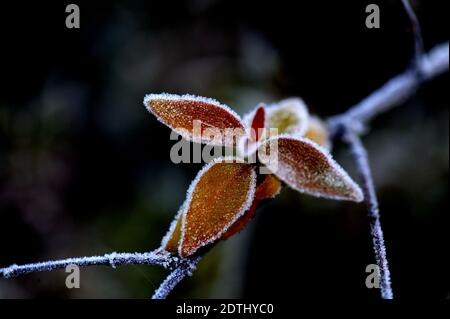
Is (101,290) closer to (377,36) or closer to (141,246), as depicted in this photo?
(141,246)

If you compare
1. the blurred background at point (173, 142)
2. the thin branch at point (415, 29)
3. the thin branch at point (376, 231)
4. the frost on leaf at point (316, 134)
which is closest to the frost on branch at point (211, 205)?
the thin branch at point (376, 231)

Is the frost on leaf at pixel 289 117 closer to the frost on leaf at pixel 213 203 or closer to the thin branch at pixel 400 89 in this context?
the frost on leaf at pixel 213 203

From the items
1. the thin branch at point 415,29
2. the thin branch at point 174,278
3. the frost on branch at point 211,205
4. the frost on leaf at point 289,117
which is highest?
the thin branch at point 415,29

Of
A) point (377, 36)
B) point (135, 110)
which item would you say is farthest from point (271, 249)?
point (377, 36)

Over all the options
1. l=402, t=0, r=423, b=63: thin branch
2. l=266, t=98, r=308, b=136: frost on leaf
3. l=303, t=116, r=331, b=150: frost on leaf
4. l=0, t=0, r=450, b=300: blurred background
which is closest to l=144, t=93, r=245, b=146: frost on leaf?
l=266, t=98, r=308, b=136: frost on leaf

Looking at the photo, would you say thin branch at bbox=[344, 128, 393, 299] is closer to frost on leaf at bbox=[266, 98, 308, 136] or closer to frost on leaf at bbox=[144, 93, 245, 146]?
frost on leaf at bbox=[266, 98, 308, 136]

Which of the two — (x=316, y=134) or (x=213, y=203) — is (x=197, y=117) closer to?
(x=213, y=203)
